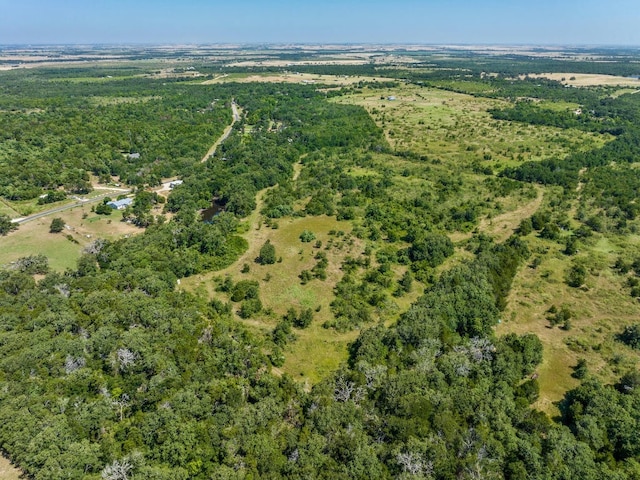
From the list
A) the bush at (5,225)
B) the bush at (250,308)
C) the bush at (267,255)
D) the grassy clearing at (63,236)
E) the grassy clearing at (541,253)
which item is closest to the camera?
the grassy clearing at (541,253)

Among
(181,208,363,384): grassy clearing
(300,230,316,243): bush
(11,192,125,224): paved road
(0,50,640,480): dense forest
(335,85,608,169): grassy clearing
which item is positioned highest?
(335,85,608,169): grassy clearing

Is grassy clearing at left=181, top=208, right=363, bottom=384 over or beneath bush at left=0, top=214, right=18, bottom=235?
beneath

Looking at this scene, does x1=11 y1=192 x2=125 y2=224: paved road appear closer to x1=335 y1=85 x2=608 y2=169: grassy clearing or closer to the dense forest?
the dense forest

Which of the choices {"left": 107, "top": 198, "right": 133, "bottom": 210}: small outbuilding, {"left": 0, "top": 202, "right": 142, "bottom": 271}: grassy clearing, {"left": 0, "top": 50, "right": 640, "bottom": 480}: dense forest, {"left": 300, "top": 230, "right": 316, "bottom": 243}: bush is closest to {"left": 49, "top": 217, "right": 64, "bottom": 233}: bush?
{"left": 0, "top": 202, "right": 142, "bottom": 271}: grassy clearing

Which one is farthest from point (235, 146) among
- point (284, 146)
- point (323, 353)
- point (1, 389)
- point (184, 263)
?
point (1, 389)

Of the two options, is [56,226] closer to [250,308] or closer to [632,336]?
[250,308]

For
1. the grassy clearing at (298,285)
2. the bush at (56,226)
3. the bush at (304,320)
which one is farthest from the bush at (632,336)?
the bush at (56,226)

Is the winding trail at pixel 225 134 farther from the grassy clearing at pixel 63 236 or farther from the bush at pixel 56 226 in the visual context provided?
the bush at pixel 56 226

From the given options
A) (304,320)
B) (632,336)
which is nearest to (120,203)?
(304,320)
